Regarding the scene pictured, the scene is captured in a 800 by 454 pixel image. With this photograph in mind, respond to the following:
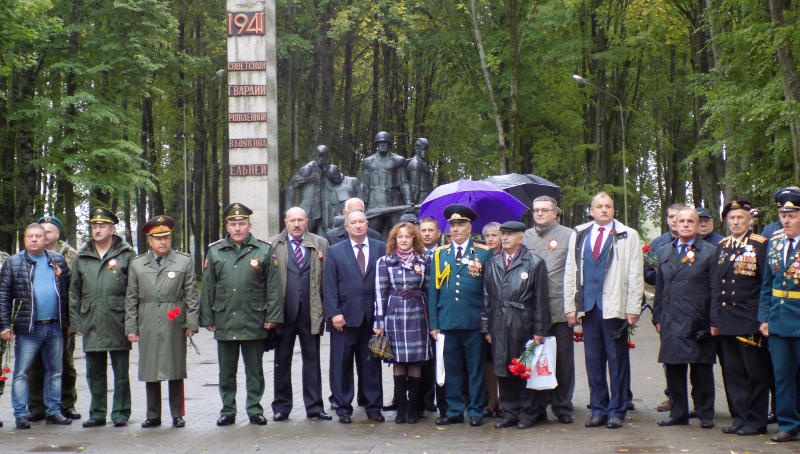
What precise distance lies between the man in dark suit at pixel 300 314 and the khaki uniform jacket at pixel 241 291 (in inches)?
7.9

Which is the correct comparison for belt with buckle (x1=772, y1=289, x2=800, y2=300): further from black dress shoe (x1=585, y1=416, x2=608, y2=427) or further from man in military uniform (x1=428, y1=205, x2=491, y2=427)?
man in military uniform (x1=428, y1=205, x2=491, y2=427)

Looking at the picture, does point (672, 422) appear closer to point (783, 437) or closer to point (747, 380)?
point (747, 380)

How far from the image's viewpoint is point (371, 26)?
34719mm

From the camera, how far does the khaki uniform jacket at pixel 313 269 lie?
35.6ft

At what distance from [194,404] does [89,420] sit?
1695 millimetres

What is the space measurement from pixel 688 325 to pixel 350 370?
10.5ft

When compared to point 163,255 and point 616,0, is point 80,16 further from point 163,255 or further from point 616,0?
point 163,255

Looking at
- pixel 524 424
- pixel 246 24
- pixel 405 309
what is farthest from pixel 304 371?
pixel 246 24

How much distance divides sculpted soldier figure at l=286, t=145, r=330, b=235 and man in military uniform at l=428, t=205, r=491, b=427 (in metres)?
9.53

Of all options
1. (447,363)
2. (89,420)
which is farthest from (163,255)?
(447,363)

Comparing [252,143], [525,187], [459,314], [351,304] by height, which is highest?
[252,143]

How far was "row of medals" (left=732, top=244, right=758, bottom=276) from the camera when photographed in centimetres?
945

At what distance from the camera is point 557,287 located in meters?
10.6

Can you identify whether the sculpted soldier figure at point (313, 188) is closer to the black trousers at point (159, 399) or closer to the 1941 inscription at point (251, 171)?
the 1941 inscription at point (251, 171)
